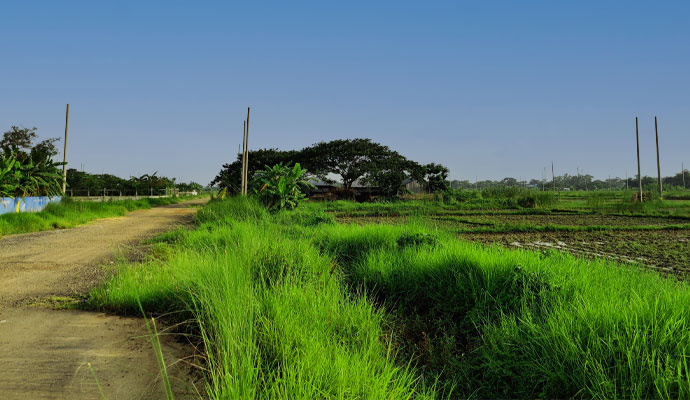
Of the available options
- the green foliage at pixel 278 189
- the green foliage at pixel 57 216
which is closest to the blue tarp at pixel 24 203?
the green foliage at pixel 57 216

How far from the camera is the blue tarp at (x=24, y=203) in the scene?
37.0 feet

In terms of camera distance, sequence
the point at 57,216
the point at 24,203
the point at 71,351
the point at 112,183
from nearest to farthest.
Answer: the point at 71,351, the point at 57,216, the point at 24,203, the point at 112,183

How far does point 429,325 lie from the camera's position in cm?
361

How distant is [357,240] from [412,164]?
1188 inches

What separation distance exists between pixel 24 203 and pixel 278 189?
801 centimetres

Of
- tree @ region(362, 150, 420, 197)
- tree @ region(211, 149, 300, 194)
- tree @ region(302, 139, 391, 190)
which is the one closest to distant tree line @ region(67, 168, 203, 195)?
tree @ region(211, 149, 300, 194)

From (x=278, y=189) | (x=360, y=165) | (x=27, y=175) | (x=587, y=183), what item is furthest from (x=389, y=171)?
(x=587, y=183)

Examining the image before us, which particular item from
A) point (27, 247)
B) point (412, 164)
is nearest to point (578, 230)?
point (27, 247)

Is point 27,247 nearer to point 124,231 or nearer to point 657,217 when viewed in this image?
point 124,231

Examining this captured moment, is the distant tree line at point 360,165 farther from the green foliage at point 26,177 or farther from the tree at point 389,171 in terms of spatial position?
the green foliage at point 26,177

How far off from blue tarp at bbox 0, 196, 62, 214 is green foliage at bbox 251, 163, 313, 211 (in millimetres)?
7077

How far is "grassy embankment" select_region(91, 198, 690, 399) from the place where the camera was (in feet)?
6.59

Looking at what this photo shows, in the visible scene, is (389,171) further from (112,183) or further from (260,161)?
(112,183)

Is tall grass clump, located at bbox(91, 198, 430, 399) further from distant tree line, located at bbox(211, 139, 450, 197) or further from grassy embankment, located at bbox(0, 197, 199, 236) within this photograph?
distant tree line, located at bbox(211, 139, 450, 197)
